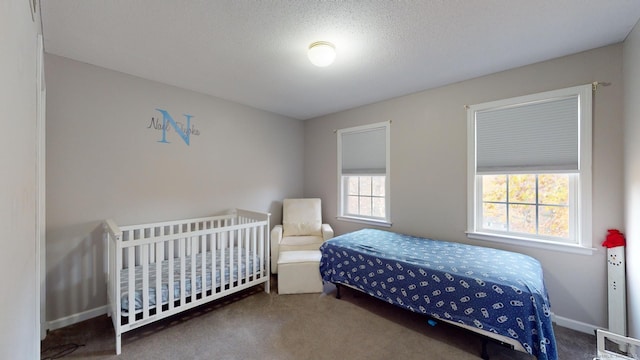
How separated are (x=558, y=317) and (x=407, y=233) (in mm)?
1501

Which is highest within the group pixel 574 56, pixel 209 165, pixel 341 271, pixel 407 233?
pixel 574 56

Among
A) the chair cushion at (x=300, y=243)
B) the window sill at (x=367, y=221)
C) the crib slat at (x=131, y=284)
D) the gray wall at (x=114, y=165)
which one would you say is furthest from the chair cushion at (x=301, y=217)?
the crib slat at (x=131, y=284)

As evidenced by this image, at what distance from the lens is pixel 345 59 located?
2.24 m

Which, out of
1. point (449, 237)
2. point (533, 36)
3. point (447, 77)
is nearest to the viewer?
point (533, 36)

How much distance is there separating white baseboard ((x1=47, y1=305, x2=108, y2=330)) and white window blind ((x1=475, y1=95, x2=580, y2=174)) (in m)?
4.07

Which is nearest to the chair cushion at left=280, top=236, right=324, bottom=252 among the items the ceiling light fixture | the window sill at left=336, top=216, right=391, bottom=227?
the window sill at left=336, top=216, right=391, bottom=227

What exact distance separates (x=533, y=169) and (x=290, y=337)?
8.86 feet

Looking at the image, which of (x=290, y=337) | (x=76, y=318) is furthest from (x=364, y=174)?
(x=76, y=318)

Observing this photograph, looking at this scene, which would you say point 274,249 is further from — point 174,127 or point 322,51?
point 322,51

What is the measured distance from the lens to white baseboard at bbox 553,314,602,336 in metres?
2.06

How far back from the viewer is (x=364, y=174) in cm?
361

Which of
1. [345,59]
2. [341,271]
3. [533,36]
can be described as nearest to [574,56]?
[533,36]

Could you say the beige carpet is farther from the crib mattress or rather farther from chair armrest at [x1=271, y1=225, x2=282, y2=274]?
chair armrest at [x1=271, y1=225, x2=282, y2=274]

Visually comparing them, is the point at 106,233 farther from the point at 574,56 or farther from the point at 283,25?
the point at 574,56
